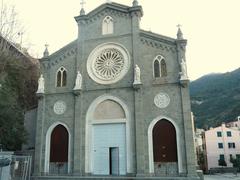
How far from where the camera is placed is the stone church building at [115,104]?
22.0 m

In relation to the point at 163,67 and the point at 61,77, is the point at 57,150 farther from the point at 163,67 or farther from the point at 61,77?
the point at 163,67

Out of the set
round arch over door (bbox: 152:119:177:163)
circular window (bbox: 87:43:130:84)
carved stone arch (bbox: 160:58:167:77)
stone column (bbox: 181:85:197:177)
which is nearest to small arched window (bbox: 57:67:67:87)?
circular window (bbox: 87:43:130:84)

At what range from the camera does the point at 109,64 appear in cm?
2531

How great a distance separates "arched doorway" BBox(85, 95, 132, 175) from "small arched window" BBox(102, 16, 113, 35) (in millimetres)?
6196

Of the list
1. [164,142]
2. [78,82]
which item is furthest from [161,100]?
[78,82]

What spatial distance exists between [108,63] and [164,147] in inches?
346

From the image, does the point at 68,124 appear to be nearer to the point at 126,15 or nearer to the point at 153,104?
the point at 153,104

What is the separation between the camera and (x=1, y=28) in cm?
2520

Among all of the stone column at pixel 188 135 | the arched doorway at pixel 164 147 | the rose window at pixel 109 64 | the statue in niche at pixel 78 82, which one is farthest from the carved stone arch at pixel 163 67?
the statue in niche at pixel 78 82

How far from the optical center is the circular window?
24.7m

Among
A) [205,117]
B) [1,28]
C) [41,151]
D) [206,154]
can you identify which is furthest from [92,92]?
[205,117]

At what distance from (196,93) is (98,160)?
346 feet

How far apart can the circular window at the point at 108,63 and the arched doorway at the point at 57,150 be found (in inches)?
211

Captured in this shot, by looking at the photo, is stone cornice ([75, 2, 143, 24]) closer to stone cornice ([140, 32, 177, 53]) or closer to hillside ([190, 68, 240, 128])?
stone cornice ([140, 32, 177, 53])
